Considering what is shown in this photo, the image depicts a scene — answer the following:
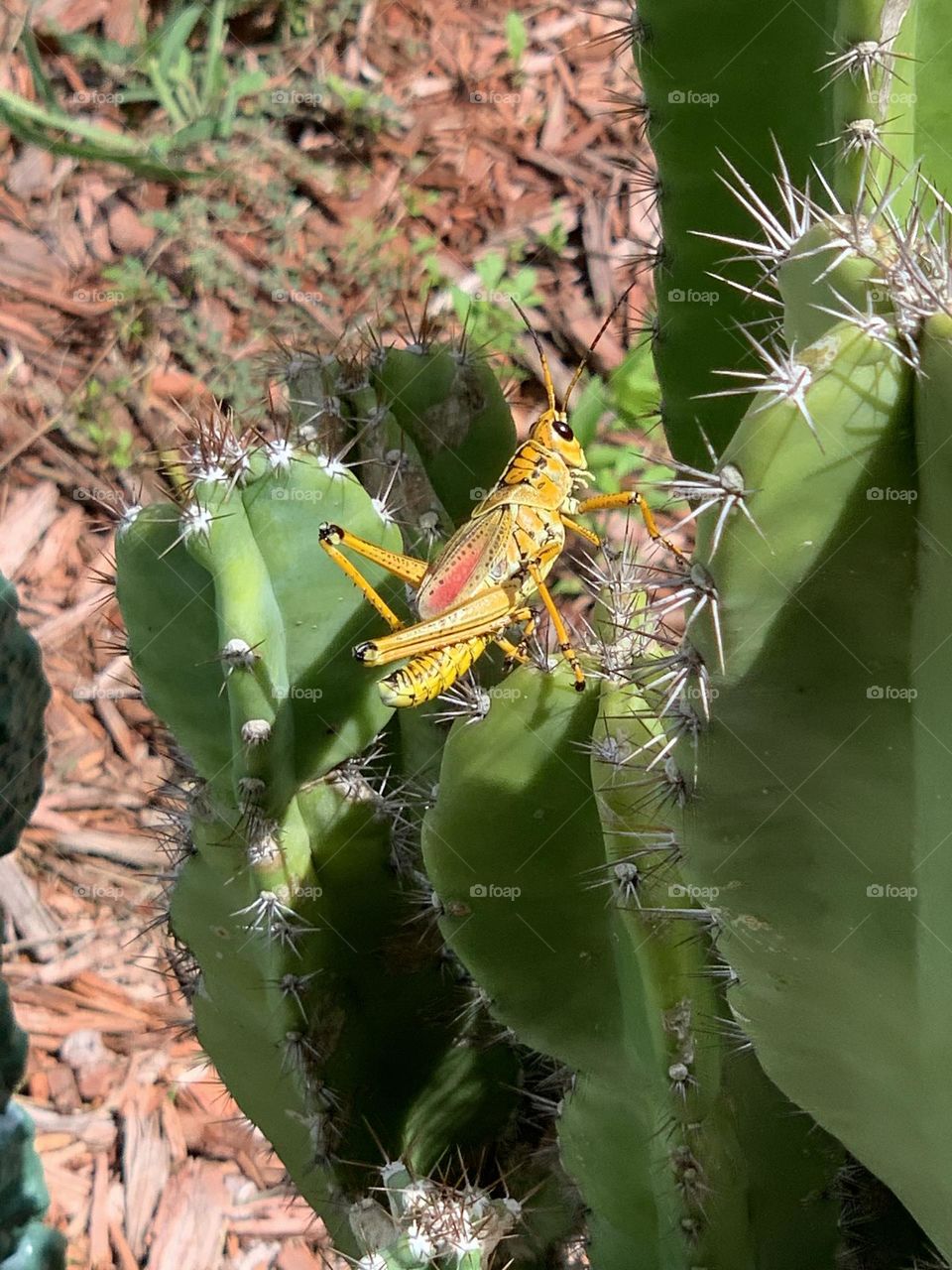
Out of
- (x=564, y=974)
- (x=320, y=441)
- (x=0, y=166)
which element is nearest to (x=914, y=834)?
(x=564, y=974)

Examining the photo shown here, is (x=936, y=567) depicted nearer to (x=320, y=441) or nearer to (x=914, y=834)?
(x=914, y=834)

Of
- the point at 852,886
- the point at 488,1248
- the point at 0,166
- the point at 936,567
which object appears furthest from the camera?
the point at 0,166

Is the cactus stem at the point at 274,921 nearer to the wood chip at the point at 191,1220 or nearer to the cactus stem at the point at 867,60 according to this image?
the cactus stem at the point at 867,60
